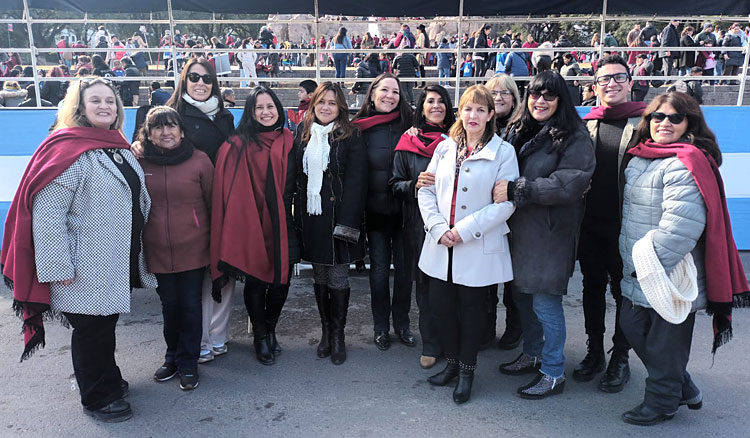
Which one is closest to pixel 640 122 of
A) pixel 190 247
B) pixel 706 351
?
pixel 706 351

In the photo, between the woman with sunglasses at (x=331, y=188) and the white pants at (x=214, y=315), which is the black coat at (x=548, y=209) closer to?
the woman with sunglasses at (x=331, y=188)

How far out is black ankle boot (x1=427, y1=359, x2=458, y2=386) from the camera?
3541 mm

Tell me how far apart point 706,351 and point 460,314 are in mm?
1938

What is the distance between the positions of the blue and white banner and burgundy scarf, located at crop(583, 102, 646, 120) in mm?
3402

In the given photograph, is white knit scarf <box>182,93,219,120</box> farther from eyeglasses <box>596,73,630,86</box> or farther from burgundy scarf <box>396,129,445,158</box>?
eyeglasses <box>596,73,630,86</box>

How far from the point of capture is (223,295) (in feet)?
13.0

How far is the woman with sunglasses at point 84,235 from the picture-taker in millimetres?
2902

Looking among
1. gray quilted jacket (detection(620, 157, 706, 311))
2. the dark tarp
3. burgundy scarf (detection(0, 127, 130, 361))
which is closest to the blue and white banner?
the dark tarp

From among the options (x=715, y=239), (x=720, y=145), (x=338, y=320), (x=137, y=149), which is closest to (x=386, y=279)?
(x=338, y=320)

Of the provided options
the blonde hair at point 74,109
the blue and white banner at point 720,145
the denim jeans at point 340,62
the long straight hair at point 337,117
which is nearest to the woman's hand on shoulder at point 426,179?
the long straight hair at point 337,117

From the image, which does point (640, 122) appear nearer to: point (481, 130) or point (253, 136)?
point (481, 130)

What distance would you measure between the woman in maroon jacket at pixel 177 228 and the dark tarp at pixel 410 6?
4.49 m

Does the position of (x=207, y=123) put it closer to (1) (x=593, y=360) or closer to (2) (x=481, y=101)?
(2) (x=481, y=101)

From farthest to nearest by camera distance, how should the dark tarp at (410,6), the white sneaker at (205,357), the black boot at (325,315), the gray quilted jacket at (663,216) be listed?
the dark tarp at (410,6), the black boot at (325,315), the white sneaker at (205,357), the gray quilted jacket at (663,216)
